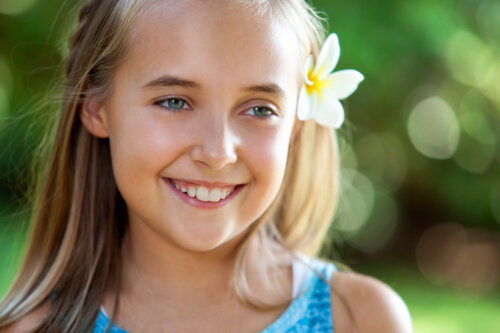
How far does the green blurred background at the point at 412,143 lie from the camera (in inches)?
138

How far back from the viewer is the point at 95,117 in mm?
1817

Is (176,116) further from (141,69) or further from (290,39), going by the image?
(290,39)

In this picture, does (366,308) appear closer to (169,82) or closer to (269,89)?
(269,89)

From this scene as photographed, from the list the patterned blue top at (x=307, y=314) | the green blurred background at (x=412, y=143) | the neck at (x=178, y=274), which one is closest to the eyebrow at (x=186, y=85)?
the neck at (x=178, y=274)

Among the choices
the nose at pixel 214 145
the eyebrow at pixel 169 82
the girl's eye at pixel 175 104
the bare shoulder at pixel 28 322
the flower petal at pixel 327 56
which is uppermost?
the flower petal at pixel 327 56

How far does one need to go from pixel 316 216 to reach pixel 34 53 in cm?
206

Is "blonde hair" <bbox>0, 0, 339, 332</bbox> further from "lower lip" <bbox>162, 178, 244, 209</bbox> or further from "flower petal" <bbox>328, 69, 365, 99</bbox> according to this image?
"lower lip" <bbox>162, 178, 244, 209</bbox>

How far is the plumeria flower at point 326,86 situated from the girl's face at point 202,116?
70mm

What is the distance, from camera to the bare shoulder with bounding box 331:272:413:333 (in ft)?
5.98

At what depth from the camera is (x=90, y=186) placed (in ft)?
6.33

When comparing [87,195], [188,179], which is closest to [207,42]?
[188,179]

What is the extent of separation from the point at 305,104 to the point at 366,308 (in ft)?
1.87

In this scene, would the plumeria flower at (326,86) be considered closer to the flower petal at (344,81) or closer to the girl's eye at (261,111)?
the flower petal at (344,81)

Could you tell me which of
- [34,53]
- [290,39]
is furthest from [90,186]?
[34,53]
